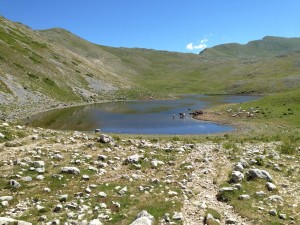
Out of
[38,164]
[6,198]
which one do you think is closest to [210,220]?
[6,198]

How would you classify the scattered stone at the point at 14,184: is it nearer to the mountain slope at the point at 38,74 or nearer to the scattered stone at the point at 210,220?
the scattered stone at the point at 210,220

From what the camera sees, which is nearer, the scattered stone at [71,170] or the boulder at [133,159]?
the scattered stone at [71,170]

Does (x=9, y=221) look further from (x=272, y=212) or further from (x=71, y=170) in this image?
(x=272, y=212)

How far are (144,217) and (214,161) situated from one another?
13.4 m

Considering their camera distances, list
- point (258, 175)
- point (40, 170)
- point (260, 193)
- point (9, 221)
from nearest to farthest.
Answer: point (9, 221) < point (260, 193) < point (40, 170) < point (258, 175)

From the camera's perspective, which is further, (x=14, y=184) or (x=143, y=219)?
(x=14, y=184)

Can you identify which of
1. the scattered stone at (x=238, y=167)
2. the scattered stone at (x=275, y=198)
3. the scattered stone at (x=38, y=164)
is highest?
the scattered stone at (x=38, y=164)

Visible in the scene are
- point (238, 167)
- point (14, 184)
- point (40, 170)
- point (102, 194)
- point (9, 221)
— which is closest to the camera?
point (9, 221)

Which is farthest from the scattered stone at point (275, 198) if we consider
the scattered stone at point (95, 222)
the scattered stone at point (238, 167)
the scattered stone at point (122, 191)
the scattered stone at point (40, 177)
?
the scattered stone at point (40, 177)

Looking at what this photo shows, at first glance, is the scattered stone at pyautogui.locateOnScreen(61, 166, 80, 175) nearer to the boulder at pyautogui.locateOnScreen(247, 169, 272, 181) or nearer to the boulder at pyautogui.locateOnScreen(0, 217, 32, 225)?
the boulder at pyautogui.locateOnScreen(0, 217, 32, 225)

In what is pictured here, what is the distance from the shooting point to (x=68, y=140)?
31.9 meters

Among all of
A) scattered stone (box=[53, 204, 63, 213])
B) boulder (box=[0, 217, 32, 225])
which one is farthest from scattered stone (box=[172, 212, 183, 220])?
boulder (box=[0, 217, 32, 225])

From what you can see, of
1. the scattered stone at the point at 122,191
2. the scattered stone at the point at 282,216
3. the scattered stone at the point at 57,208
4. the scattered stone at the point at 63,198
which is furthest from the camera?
the scattered stone at the point at 122,191

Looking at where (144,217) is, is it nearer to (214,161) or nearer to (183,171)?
(183,171)
